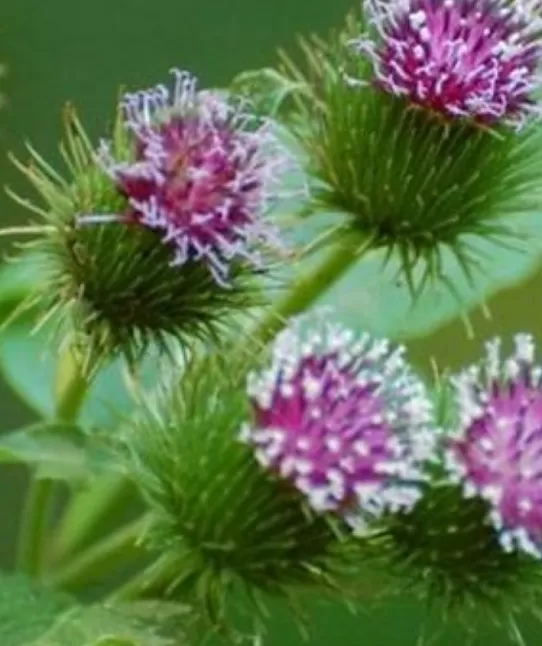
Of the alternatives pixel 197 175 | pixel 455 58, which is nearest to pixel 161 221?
pixel 197 175

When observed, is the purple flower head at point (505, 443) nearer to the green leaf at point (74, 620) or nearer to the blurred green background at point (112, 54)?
the green leaf at point (74, 620)

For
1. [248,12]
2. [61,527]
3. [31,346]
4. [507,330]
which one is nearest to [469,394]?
[61,527]

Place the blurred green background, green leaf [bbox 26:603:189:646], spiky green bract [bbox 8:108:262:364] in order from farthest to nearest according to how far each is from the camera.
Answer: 1. the blurred green background
2. spiky green bract [bbox 8:108:262:364]
3. green leaf [bbox 26:603:189:646]

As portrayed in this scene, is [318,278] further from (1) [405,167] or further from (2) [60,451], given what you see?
(2) [60,451]

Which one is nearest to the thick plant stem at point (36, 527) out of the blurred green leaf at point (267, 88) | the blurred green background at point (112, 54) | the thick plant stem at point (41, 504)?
the thick plant stem at point (41, 504)

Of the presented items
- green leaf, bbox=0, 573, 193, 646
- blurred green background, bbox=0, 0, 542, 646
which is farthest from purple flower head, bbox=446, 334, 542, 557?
blurred green background, bbox=0, 0, 542, 646

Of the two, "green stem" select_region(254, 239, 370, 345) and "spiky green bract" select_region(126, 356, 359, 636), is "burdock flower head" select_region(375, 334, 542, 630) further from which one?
"green stem" select_region(254, 239, 370, 345)
